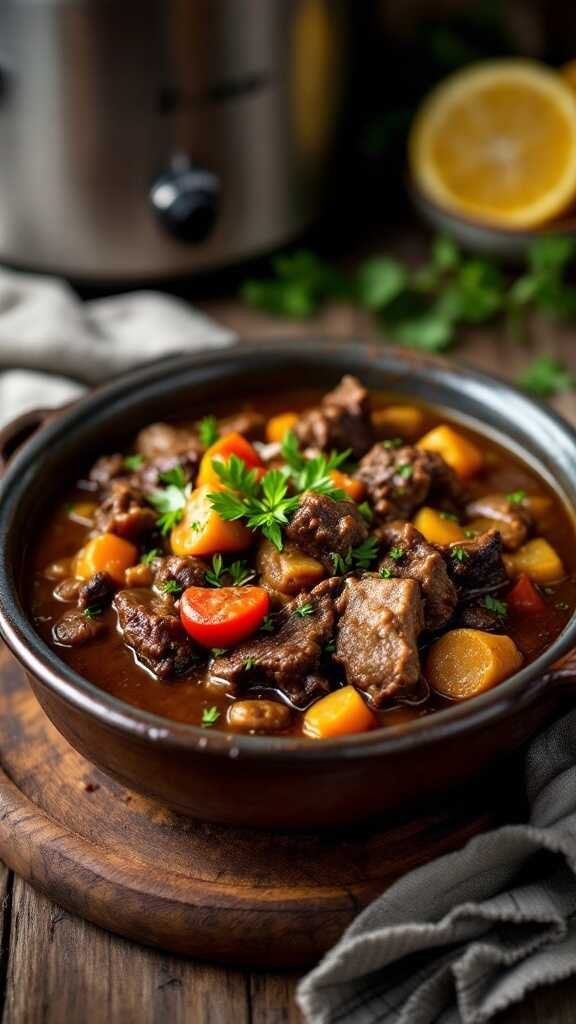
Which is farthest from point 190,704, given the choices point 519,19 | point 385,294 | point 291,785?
point 519,19

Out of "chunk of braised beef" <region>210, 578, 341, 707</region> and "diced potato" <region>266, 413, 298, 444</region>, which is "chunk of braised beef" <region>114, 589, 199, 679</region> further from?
"diced potato" <region>266, 413, 298, 444</region>

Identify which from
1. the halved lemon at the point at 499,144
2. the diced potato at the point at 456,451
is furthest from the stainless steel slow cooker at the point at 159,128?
the diced potato at the point at 456,451

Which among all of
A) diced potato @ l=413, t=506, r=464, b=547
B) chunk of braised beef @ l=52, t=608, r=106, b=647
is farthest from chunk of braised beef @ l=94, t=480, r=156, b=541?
diced potato @ l=413, t=506, r=464, b=547

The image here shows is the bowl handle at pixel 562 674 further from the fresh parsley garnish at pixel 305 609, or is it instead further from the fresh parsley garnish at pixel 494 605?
the fresh parsley garnish at pixel 305 609

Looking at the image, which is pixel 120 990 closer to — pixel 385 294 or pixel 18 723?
pixel 18 723

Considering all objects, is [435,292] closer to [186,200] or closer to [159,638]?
[186,200]

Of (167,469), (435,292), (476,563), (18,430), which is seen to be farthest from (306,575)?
(435,292)
